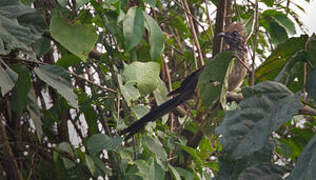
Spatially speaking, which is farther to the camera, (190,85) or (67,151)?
(190,85)

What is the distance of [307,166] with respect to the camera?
23.4 inches

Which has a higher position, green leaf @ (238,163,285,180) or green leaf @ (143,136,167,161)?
green leaf @ (238,163,285,180)

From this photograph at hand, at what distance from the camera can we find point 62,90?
1.29m

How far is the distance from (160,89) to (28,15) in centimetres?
73

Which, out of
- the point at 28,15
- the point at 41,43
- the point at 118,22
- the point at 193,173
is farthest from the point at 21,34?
the point at 193,173

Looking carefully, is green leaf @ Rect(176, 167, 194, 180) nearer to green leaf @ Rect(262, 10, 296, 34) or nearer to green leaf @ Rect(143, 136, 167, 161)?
green leaf @ Rect(143, 136, 167, 161)

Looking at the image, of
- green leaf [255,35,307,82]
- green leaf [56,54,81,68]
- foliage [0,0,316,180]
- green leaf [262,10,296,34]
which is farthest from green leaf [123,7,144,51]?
green leaf [262,10,296,34]

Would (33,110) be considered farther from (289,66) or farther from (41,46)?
(289,66)

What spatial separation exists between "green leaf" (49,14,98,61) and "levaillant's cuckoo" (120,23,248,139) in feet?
1.22

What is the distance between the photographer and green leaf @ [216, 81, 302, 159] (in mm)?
663

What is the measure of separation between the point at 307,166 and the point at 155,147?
92cm

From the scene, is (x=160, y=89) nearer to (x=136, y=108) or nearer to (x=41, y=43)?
(x=136, y=108)

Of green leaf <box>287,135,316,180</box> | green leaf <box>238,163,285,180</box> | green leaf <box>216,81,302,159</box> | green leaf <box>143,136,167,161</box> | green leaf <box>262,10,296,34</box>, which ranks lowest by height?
green leaf <box>143,136,167,161</box>

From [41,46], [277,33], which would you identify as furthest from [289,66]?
[277,33]
